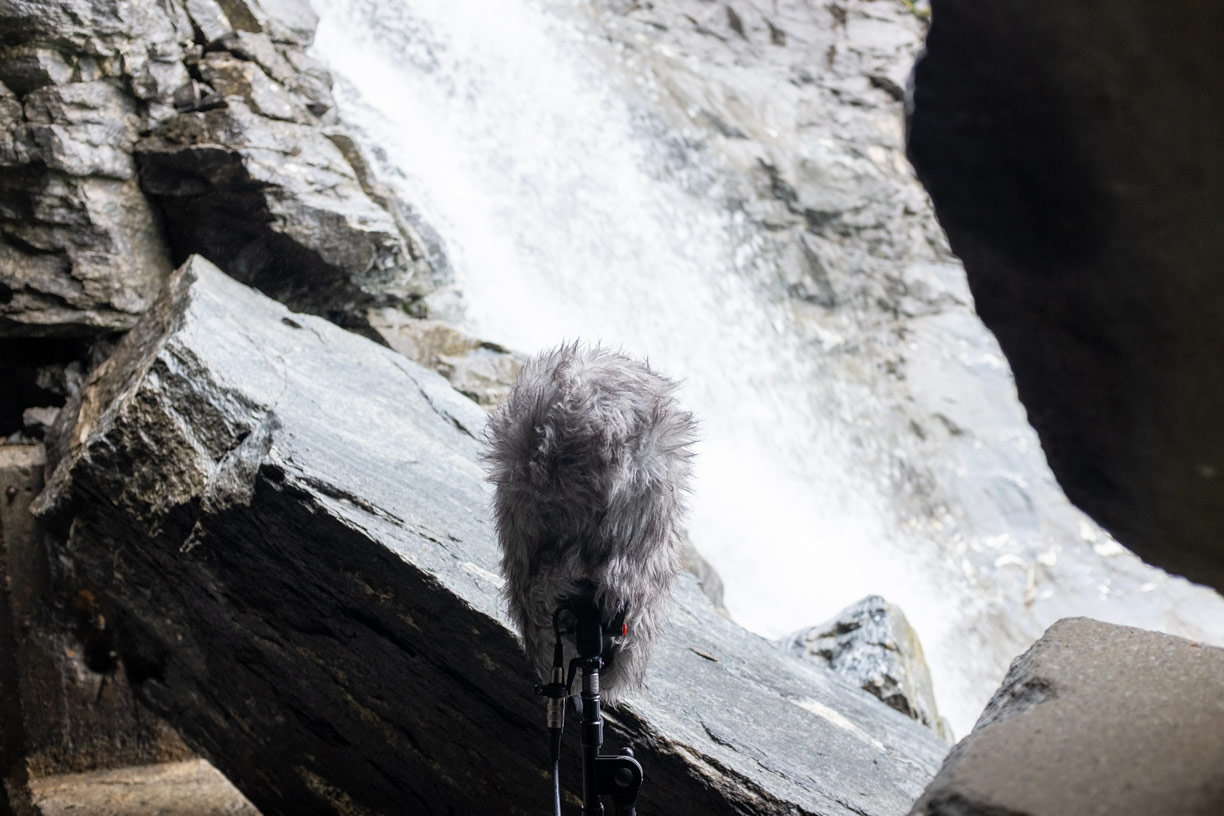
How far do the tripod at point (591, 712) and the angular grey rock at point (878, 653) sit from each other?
2618 millimetres

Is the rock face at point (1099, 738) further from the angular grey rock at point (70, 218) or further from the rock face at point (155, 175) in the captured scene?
the angular grey rock at point (70, 218)

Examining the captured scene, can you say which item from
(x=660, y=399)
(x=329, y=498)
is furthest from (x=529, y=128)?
(x=660, y=399)

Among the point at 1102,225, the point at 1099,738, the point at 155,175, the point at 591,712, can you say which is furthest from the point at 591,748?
the point at 155,175

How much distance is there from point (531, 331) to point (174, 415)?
14.2 feet

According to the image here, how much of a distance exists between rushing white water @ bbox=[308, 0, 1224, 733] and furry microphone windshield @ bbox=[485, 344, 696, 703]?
4464 mm

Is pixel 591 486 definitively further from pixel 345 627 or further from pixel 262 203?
pixel 262 203

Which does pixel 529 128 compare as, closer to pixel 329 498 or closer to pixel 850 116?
pixel 850 116

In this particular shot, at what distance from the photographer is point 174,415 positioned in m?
3.20

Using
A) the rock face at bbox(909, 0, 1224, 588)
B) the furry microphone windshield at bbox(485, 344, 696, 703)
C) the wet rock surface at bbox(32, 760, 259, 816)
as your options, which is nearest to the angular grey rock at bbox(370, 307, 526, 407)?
the wet rock surface at bbox(32, 760, 259, 816)

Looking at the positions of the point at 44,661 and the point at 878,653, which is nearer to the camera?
the point at 44,661

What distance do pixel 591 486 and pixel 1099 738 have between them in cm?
102

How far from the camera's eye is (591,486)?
203 cm

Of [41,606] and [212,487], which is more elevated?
[212,487]

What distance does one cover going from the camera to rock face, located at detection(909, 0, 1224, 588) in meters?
1.01
